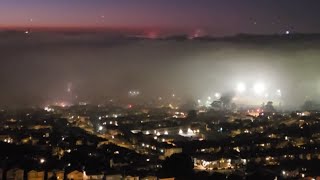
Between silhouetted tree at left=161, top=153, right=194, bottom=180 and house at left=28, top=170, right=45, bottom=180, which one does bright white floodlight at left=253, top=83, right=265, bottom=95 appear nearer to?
silhouetted tree at left=161, top=153, right=194, bottom=180

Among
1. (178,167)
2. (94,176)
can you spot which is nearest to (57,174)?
Result: (94,176)

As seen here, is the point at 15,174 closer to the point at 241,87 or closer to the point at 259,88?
the point at 241,87

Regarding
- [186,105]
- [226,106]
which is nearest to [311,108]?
[226,106]

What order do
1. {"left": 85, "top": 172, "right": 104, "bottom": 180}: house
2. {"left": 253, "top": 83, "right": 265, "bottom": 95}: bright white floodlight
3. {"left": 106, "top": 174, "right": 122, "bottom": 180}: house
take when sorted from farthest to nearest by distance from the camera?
{"left": 253, "top": 83, "right": 265, "bottom": 95}: bright white floodlight < {"left": 85, "top": 172, "right": 104, "bottom": 180}: house < {"left": 106, "top": 174, "right": 122, "bottom": 180}: house

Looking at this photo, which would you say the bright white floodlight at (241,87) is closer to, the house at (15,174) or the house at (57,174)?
the house at (57,174)

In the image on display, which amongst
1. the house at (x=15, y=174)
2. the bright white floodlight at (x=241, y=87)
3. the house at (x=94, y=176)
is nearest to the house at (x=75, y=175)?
the house at (x=94, y=176)

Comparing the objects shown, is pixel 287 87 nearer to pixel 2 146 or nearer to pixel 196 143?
pixel 196 143

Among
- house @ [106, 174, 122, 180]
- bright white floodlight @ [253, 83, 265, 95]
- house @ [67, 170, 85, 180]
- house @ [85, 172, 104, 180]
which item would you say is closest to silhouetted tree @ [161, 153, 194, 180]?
house @ [106, 174, 122, 180]

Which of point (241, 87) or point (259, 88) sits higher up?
point (241, 87)
